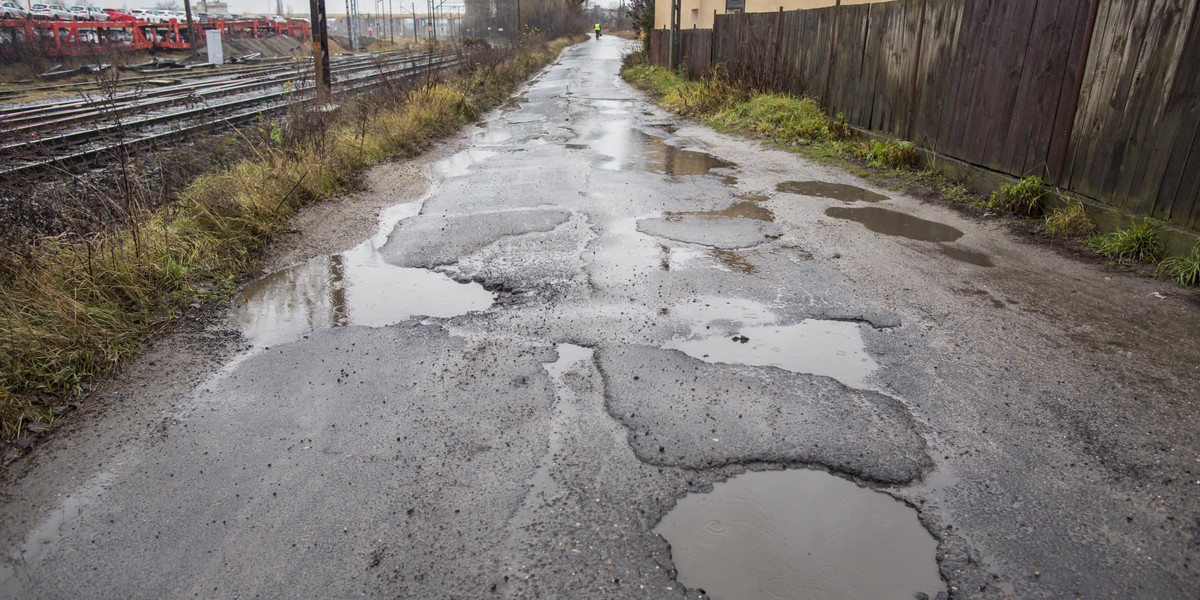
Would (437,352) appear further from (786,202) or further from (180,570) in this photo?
(786,202)

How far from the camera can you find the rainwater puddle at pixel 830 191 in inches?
303

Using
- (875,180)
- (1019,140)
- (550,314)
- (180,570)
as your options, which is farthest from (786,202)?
(180,570)

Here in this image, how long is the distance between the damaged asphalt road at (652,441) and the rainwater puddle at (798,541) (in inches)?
0.5

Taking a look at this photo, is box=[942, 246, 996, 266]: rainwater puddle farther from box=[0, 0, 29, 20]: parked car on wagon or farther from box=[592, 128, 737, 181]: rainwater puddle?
box=[0, 0, 29, 20]: parked car on wagon

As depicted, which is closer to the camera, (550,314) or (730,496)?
(730,496)

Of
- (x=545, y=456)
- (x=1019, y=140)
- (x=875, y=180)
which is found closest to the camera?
(x=545, y=456)

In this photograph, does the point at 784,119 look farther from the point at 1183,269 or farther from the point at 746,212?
the point at 1183,269

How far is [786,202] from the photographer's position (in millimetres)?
7480

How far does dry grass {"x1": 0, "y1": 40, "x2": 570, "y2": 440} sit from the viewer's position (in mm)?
3689

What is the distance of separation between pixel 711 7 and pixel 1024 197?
862 inches

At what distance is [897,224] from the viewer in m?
6.65

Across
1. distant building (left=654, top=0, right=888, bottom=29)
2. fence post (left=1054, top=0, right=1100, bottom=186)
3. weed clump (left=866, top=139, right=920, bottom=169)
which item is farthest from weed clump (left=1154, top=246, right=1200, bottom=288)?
distant building (left=654, top=0, right=888, bottom=29)

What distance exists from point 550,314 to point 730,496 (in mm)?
2092

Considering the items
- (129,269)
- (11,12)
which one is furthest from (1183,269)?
(11,12)
